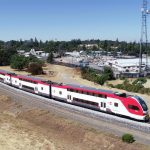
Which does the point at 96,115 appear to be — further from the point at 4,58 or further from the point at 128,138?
the point at 4,58

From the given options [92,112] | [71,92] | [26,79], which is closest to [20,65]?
[26,79]

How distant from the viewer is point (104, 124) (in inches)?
1495

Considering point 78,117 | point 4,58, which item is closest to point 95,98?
point 78,117

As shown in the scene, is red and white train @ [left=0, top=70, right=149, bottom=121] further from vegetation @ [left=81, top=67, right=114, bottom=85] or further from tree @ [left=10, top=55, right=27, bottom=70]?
tree @ [left=10, top=55, right=27, bottom=70]

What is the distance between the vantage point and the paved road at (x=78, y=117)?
3394cm

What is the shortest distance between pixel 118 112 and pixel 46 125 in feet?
30.7

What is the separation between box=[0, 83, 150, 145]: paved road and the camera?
1336 inches

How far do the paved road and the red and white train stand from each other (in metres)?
2.16

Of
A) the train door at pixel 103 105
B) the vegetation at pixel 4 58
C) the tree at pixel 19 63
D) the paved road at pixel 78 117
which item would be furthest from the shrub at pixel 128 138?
the vegetation at pixel 4 58

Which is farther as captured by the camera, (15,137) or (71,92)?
(71,92)

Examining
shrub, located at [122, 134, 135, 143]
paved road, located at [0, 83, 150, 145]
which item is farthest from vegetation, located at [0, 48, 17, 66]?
shrub, located at [122, 134, 135, 143]

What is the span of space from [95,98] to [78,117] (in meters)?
3.65

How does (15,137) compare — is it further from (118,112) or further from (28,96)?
(28,96)

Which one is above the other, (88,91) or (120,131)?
(88,91)
